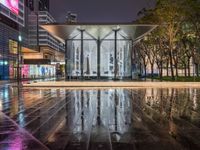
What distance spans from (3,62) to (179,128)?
93.5 metres

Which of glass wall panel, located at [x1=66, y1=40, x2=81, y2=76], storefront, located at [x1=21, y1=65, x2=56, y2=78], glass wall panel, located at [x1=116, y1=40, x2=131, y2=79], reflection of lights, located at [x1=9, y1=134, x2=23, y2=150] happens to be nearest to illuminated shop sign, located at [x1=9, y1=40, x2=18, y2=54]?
storefront, located at [x1=21, y1=65, x2=56, y2=78]

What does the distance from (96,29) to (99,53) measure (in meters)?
5.85

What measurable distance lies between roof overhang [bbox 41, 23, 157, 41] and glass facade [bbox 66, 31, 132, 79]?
1202 millimetres

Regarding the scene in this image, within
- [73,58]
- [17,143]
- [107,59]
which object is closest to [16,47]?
[73,58]

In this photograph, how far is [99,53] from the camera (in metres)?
55.8

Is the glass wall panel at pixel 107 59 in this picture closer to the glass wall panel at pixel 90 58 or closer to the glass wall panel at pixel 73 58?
the glass wall panel at pixel 90 58

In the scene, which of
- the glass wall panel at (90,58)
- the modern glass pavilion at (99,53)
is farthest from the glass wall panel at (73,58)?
the glass wall panel at (90,58)

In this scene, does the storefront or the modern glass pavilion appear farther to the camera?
the storefront

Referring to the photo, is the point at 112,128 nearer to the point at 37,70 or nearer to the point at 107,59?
the point at 107,59

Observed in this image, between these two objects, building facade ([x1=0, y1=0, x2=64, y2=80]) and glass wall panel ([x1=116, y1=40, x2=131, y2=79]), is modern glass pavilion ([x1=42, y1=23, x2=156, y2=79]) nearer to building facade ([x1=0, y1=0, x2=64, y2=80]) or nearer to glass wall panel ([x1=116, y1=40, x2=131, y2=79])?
glass wall panel ([x1=116, y1=40, x2=131, y2=79])

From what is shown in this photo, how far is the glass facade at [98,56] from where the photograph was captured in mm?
55250

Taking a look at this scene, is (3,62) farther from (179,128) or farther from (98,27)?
(179,128)

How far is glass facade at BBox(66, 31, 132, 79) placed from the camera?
55.2 metres

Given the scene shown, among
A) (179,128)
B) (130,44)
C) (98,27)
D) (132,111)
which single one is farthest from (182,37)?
(179,128)
